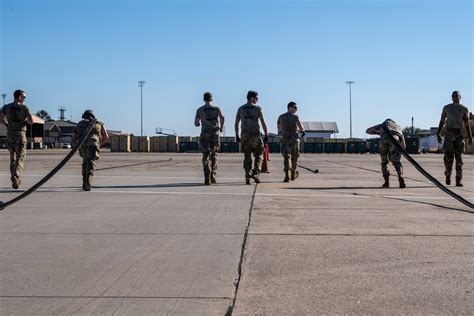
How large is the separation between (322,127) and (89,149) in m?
104

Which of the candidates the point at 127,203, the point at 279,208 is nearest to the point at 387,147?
the point at 279,208

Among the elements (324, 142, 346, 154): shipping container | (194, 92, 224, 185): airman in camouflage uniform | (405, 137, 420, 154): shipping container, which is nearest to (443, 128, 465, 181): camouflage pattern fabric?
(194, 92, 224, 185): airman in camouflage uniform

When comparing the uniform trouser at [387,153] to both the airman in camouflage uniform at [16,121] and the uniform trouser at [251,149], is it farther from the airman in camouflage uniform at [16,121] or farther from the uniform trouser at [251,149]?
the airman in camouflage uniform at [16,121]

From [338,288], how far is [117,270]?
1.49m

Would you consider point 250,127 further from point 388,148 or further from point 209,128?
point 388,148

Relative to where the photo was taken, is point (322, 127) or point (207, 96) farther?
point (322, 127)

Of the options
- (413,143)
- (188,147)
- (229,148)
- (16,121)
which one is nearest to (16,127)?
(16,121)

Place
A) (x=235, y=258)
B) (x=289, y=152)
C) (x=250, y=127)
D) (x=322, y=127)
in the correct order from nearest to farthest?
(x=235, y=258) < (x=250, y=127) < (x=289, y=152) < (x=322, y=127)

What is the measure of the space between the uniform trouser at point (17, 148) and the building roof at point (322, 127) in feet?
327

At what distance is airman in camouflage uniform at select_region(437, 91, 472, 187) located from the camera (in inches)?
443

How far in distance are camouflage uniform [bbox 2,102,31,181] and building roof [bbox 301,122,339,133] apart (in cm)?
9957

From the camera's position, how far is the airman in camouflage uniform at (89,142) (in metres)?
9.95

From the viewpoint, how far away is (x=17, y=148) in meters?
10.4

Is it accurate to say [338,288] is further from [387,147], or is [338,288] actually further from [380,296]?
[387,147]
